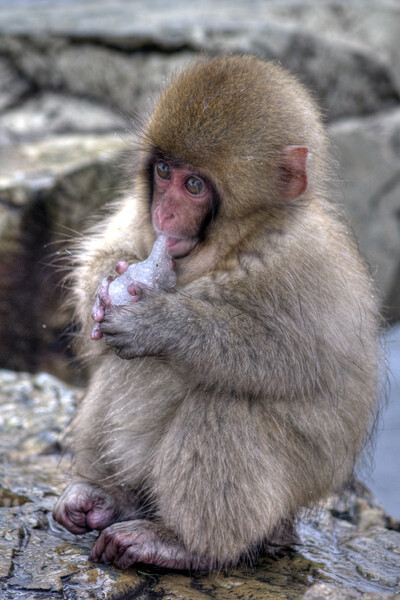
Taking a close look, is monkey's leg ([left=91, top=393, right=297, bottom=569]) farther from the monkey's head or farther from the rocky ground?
the monkey's head

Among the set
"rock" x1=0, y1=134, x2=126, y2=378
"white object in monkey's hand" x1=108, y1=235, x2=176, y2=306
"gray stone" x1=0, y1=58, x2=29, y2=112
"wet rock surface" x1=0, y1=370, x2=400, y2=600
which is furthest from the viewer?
"gray stone" x1=0, y1=58, x2=29, y2=112

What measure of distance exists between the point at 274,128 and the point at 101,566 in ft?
6.10

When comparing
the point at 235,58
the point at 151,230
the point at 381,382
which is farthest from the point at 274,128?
the point at 381,382

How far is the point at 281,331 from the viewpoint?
3188mm

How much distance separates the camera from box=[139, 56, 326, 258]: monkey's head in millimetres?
3195

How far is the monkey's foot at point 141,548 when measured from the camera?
3189 mm

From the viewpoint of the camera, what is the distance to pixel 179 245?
A: 130 inches

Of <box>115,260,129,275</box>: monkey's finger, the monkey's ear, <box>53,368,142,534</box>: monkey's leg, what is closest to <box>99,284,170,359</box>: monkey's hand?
<box>115,260,129,275</box>: monkey's finger

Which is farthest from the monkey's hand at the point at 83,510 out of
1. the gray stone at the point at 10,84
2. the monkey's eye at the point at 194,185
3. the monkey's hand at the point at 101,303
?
the gray stone at the point at 10,84

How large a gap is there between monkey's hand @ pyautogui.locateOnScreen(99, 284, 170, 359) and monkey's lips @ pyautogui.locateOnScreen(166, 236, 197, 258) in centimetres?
19

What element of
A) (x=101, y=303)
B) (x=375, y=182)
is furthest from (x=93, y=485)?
(x=375, y=182)

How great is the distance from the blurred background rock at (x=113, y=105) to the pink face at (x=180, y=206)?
2993mm

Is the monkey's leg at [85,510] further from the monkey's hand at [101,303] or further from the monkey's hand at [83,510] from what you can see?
the monkey's hand at [101,303]

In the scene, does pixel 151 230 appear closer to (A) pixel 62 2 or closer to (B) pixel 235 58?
(B) pixel 235 58
